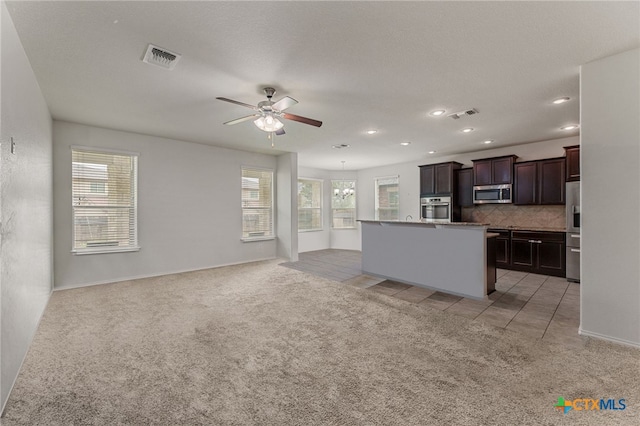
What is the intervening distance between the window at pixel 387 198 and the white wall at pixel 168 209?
370 centimetres

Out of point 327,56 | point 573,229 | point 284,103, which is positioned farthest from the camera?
point 573,229

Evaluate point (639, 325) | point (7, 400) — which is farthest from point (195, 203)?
point (639, 325)

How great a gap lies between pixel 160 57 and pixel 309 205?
6.56 metres

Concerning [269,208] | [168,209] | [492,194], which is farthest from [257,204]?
[492,194]

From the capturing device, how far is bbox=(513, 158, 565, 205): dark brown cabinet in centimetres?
522

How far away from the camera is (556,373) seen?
2.14 meters

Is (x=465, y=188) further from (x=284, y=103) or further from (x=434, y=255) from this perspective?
(x=284, y=103)

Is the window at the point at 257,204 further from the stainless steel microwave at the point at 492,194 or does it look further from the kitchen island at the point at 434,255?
the stainless steel microwave at the point at 492,194

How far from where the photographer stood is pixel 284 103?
2.92 meters

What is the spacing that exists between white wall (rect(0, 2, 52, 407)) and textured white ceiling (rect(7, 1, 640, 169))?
25cm

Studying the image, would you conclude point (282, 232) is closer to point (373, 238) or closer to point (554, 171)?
point (373, 238)

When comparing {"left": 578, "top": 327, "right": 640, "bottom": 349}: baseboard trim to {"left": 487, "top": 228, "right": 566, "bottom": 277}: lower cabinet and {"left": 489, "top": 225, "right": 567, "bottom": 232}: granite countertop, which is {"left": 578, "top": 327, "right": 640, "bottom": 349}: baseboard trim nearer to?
{"left": 487, "top": 228, "right": 566, "bottom": 277}: lower cabinet

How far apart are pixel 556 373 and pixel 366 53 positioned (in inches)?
118

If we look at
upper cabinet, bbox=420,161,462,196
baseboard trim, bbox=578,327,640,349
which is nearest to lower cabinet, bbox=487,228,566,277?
upper cabinet, bbox=420,161,462,196
